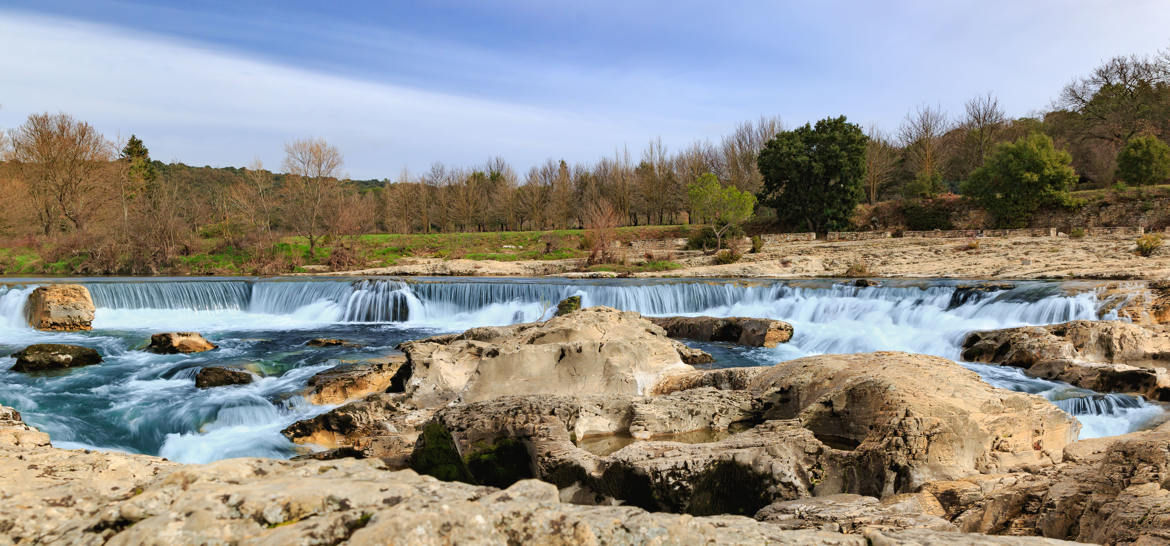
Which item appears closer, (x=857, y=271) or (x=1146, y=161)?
(x=857, y=271)

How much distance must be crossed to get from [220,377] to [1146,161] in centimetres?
3754

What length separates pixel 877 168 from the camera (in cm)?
3956

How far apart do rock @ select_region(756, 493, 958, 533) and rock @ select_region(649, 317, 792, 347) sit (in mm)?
9552

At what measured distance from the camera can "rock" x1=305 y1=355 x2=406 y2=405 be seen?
8.16 metres

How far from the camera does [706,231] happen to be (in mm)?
33062

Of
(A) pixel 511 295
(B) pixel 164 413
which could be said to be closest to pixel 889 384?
(B) pixel 164 413

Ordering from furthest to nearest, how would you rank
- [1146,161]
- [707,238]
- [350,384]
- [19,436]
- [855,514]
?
[707,238], [1146,161], [350,384], [19,436], [855,514]

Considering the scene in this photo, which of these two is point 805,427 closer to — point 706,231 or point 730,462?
point 730,462

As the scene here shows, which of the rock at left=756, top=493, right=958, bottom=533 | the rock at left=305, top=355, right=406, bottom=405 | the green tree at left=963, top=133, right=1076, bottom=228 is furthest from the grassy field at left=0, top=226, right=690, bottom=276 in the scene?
the rock at left=756, top=493, right=958, bottom=533

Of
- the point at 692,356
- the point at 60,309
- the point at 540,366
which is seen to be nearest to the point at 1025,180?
the point at 692,356

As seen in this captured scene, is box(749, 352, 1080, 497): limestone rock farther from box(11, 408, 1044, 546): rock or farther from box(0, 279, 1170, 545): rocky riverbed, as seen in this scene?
box(11, 408, 1044, 546): rock

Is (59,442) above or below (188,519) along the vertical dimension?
below

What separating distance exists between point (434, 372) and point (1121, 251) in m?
23.6

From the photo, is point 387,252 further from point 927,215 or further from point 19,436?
point 19,436
